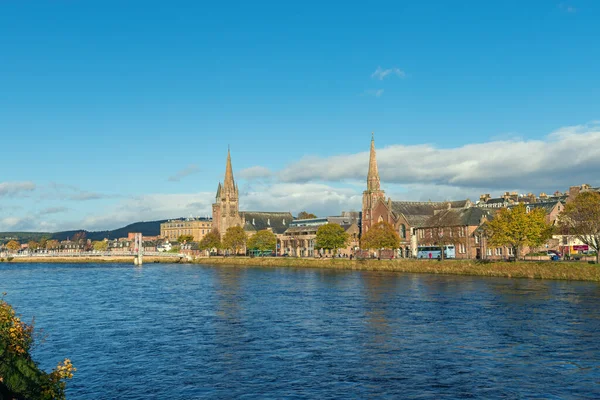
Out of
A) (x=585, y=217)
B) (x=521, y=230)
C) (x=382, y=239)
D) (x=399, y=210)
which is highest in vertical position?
(x=399, y=210)

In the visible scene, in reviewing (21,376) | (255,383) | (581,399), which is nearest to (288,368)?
(255,383)

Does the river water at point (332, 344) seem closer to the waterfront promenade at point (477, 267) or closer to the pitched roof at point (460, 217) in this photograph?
the waterfront promenade at point (477, 267)

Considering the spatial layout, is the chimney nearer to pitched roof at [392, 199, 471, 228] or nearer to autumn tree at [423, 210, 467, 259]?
autumn tree at [423, 210, 467, 259]

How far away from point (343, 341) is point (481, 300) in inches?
979

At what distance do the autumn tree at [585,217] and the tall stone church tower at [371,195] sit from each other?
77872 mm

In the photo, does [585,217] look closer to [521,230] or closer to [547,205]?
[521,230]

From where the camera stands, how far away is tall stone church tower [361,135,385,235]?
568 ft

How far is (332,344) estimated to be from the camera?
39594 mm

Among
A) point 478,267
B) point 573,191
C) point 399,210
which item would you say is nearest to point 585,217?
point 478,267

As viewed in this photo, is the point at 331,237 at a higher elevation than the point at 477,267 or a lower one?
higher

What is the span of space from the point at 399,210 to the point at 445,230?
23977mm

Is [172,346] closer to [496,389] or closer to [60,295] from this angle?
[496,389]

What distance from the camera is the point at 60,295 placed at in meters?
78.3

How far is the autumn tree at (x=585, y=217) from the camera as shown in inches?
3445
